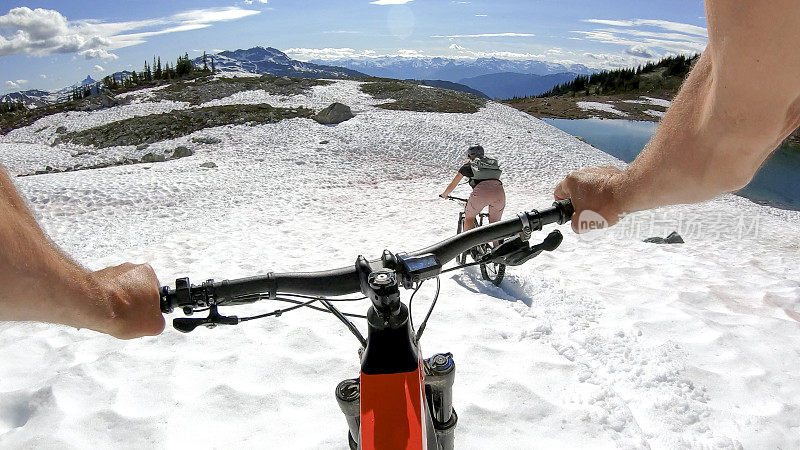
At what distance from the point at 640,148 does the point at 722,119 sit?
14.6 metres

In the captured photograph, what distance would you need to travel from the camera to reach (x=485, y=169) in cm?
653

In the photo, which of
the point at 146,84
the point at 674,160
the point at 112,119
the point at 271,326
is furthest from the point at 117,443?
the point at 146,84

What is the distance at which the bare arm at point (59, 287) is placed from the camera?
995mm

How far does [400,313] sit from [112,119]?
34745 millimetres

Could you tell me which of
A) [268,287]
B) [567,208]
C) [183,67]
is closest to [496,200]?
[567,208]

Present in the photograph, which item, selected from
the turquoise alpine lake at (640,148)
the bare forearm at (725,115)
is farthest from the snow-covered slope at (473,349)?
the turquoise alpine lake at (640,148)

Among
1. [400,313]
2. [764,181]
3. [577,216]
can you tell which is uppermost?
[577,216]

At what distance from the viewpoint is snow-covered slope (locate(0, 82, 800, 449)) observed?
317 centimetres

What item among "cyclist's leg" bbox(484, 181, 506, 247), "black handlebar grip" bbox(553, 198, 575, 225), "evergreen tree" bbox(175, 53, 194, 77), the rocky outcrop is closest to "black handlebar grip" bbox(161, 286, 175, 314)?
"black handlebar grip" bbox(553, 198, 575, 225)

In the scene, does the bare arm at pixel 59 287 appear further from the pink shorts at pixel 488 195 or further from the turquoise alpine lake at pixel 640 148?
the turquoise alpine lake at pixel 640 148

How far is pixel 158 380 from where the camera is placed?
12.1 feet

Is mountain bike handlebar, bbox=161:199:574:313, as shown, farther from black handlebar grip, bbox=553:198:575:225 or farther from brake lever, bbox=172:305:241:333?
black handlebar grip, bbox=553:198:575:225

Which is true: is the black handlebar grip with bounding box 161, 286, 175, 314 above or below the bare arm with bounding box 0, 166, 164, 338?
below

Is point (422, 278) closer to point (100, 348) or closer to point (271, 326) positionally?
point (271, 326)
